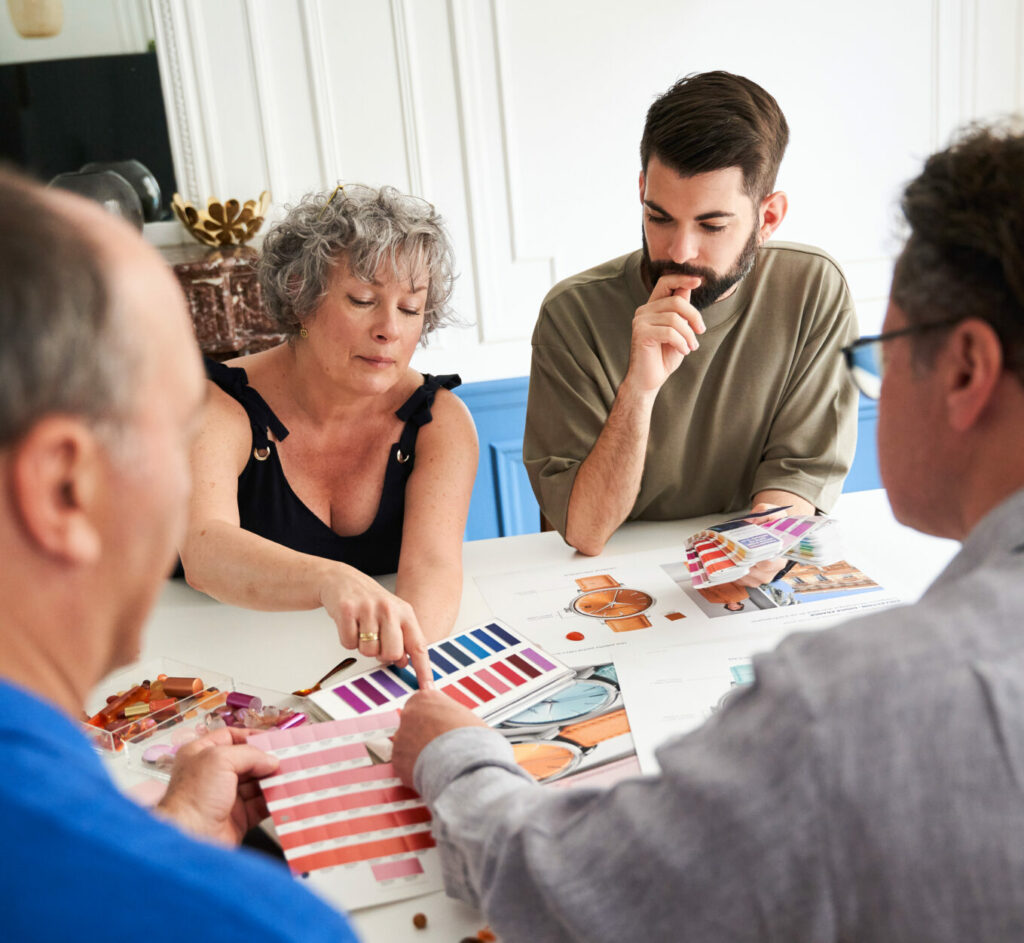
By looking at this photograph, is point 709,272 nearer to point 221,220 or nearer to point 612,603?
point 612,603

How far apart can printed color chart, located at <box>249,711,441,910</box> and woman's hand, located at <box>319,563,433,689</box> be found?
18cm

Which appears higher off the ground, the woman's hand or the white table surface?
the woman's hand

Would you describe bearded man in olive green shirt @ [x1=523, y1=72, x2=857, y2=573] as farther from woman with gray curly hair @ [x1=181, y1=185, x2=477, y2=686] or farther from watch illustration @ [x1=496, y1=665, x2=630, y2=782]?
watch illustration @ [x1=496, y1=665, x2=630, y2=782]

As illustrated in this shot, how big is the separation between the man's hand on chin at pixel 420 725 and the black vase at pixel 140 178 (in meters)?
2.61

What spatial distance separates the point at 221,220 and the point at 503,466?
51.7 inches

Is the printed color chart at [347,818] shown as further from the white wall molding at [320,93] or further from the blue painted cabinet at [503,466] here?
the white wall molding at [320,93]

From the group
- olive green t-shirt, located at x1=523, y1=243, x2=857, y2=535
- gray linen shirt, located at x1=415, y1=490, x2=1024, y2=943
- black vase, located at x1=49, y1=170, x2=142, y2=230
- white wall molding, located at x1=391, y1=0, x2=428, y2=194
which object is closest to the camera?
gray linen shirt, located at x1=415, y1=490, x2=1024, y2=943

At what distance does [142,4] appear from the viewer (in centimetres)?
310

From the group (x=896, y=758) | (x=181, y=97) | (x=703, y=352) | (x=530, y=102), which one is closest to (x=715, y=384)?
(x=703, y=352)

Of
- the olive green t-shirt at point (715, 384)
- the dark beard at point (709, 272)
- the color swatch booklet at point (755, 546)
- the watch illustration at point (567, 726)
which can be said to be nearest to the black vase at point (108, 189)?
the olive green t-shirt at point (715, 384)

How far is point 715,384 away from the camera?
211 centimetres

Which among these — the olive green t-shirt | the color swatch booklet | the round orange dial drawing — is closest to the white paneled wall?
the olive green t-shirt

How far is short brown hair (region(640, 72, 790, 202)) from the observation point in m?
1.88

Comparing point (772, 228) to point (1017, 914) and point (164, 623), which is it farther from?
point (1017, 914)
